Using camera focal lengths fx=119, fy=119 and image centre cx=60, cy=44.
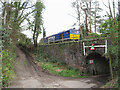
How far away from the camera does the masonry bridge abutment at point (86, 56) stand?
11.9 metres

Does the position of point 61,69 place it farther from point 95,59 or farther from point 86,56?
point 95,59

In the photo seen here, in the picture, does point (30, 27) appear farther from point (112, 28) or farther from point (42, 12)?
point (112, 28)

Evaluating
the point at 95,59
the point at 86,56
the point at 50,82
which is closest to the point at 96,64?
the point at 95,59

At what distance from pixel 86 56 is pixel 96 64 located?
2080 millimetres

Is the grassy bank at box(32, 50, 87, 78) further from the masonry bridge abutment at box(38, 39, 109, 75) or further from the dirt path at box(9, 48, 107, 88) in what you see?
the dirt path at box(9, 48, 107, 88)

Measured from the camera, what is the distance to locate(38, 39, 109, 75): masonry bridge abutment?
11.9 m

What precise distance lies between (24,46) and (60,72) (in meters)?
12.4

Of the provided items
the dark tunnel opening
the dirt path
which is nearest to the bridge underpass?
the dark tunnel opening

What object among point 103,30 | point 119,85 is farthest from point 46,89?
point 103,30

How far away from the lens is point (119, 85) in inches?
201

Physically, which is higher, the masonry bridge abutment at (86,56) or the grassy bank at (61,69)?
the masonry bridge abutment at (86,56)

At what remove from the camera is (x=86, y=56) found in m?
12.8

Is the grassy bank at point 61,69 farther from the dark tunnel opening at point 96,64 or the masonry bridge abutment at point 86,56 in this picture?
the dark tunnel opening at point 96,64

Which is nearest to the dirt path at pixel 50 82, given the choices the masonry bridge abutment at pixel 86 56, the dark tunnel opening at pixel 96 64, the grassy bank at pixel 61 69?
the grassy bank at pixel 61 69
